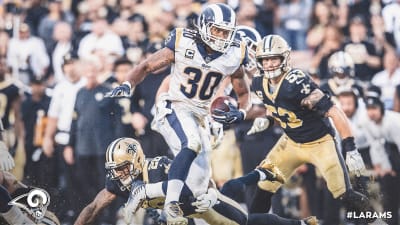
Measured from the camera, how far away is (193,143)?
9.30 metres

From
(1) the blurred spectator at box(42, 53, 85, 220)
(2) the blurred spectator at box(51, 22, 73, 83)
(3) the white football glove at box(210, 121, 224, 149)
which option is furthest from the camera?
(2) the blurred spectator at box(51, 22, 73, 83)

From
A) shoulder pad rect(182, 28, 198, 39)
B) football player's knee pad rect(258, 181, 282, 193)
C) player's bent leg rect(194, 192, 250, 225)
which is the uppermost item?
shoulder pad rect(182, 28, 198, 39)

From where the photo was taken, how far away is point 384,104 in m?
11.2

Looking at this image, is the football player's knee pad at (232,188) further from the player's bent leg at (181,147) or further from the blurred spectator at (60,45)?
the blurred spectator at (60,45)

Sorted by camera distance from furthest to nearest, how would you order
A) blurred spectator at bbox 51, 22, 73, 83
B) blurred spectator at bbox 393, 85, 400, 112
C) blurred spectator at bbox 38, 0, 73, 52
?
blurred spectator at bbox 38, 0, 73, 52, blurred spectator at bbox 51, 22, 73, 83, blurred spectator at bbox 393, 85, 400, 112

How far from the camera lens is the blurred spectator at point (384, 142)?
35.5 ft

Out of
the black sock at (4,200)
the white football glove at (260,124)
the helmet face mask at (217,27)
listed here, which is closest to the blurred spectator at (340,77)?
the white football glove at (260,124)

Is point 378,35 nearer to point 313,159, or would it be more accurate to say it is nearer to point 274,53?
point 313,159

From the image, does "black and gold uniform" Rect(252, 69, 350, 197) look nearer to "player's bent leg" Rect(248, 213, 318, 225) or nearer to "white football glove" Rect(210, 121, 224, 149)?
"player's bent leg" Rect(248, 213, 318, 225)

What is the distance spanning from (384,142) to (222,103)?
1977 millimetres

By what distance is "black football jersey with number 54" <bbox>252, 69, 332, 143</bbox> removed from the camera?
9570 mm

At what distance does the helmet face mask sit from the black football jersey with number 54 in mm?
528

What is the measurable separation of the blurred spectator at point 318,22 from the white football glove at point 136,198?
10.2ft

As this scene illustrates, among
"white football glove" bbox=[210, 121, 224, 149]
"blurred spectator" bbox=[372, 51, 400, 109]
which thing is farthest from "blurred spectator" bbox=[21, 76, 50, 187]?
"blurred spectator" bbox=[372, 51, 400, 109]
